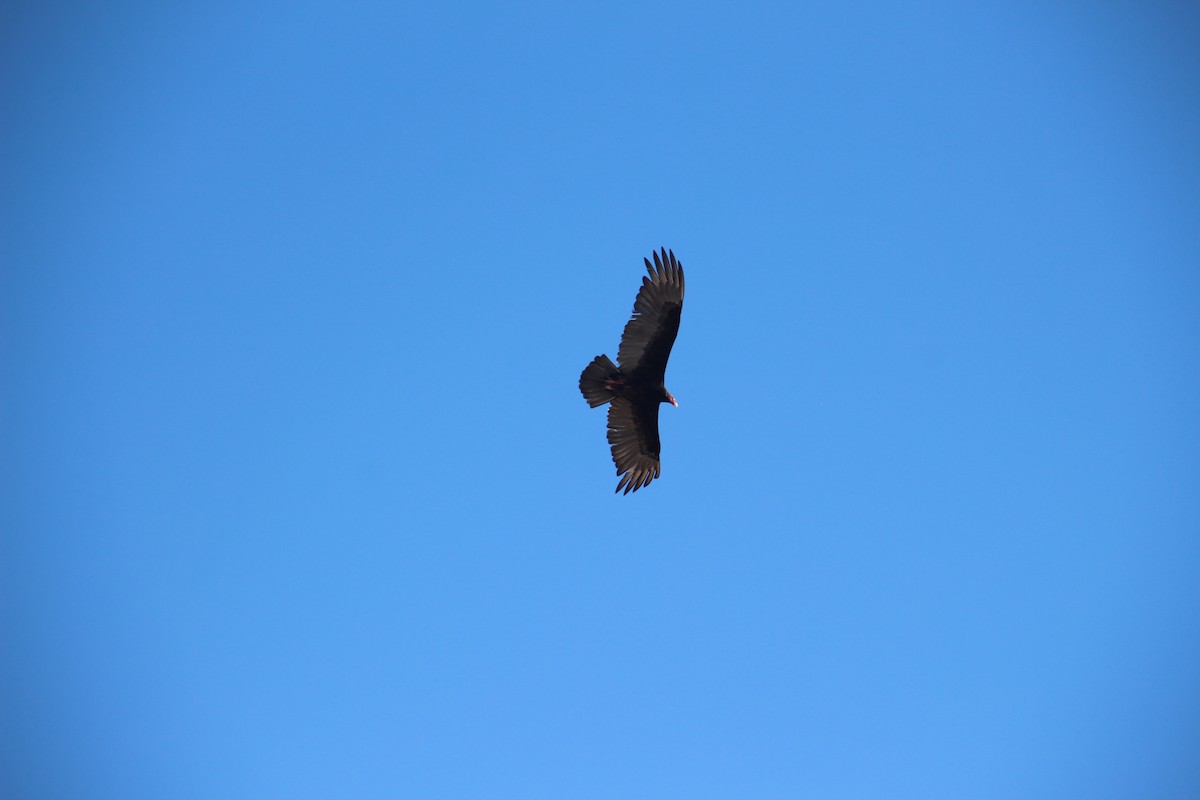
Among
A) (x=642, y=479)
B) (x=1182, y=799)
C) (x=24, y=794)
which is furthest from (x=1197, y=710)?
(x=24, y=794)

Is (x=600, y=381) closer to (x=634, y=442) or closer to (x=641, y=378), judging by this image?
(x=641, y=378)

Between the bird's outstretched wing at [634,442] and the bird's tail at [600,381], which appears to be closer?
the bird's tail at [600,381]

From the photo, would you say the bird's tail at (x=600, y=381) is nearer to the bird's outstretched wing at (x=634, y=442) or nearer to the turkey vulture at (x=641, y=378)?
the turkey vulture at (x=641, y=378)

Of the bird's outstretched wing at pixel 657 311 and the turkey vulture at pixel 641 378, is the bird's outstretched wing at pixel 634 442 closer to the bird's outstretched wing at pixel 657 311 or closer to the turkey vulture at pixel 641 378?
the turkey vulture at pixel 641 378

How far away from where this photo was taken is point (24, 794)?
5978 centimetres

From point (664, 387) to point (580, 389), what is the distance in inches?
51.3

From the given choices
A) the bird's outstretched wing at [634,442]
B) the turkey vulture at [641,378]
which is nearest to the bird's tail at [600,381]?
the turkey vulture at [641,378]

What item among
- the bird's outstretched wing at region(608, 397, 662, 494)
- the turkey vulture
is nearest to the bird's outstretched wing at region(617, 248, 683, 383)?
the turkey vulture

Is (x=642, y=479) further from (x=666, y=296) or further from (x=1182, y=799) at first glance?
(x=1182, y=799)

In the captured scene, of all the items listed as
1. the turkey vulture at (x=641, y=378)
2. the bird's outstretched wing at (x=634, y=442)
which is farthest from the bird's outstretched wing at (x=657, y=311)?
the bird's outstretched wing at (x=634, y=442)

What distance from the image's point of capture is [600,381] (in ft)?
46.7

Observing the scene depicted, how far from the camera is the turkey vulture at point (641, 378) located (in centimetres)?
1377

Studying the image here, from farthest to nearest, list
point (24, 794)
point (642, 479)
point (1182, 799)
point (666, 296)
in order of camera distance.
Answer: point (24, 794) < point (1182, 799) < point (642, 479) < point (666, 296)

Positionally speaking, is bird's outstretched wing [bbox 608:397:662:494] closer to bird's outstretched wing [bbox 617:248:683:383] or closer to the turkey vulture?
the turkey vulture
